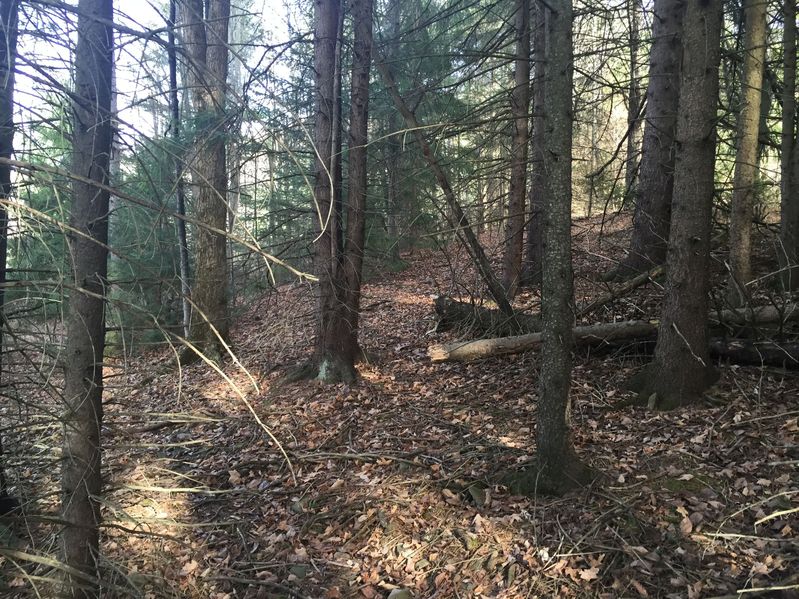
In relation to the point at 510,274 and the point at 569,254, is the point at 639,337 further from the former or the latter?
the point at 510,274

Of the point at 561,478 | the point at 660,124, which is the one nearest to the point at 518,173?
the point at 660,124

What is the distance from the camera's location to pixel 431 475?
551 cm

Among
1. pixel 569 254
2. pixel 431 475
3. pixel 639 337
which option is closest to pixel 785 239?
pixel 639 337

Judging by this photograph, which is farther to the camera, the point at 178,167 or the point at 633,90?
the point at 633,90

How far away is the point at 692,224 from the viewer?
534 centimetres

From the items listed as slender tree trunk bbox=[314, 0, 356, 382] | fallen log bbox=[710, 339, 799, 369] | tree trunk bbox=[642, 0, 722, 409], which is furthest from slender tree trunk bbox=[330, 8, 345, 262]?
fallen log bbox=[710, 339, 799, 369]

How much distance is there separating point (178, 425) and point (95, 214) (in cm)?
501

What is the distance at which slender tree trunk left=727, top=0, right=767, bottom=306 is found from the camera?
667 centimetres

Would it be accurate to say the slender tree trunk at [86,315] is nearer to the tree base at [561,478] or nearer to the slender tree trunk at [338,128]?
the tree base at [561,478]

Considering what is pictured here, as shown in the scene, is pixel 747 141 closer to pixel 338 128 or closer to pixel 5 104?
pixel 338 128

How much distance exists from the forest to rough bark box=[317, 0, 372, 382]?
4cm

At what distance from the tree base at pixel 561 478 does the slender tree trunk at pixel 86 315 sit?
344 centimetres

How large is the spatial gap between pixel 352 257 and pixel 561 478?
170 inches

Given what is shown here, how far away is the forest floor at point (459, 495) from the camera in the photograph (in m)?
3.89
